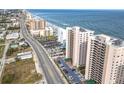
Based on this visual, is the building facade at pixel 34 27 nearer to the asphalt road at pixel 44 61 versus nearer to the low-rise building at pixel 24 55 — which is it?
the asphalt road at pixel 44 61

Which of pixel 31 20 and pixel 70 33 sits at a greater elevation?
pixel 31 20

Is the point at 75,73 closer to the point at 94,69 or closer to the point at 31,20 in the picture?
the point at 94,69

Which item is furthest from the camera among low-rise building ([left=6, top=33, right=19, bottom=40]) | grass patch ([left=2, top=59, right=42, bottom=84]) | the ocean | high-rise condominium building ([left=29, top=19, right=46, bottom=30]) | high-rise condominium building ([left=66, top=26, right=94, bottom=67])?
high-rise condominium building ([left=66, top=26, right=94, bottom=67])

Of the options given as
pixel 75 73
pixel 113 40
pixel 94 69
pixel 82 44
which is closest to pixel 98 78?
pixel 94 69

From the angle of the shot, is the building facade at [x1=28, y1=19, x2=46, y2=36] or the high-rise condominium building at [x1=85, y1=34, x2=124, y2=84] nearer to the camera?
the high-rise condominium building at [x1=85, y1=34, x2=124, y2=84]

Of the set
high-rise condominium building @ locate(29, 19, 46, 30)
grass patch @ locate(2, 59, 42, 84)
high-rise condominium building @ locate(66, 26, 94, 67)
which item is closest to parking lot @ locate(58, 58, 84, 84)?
high-rise condominium building @ locate(66, 26, 94, 67)
